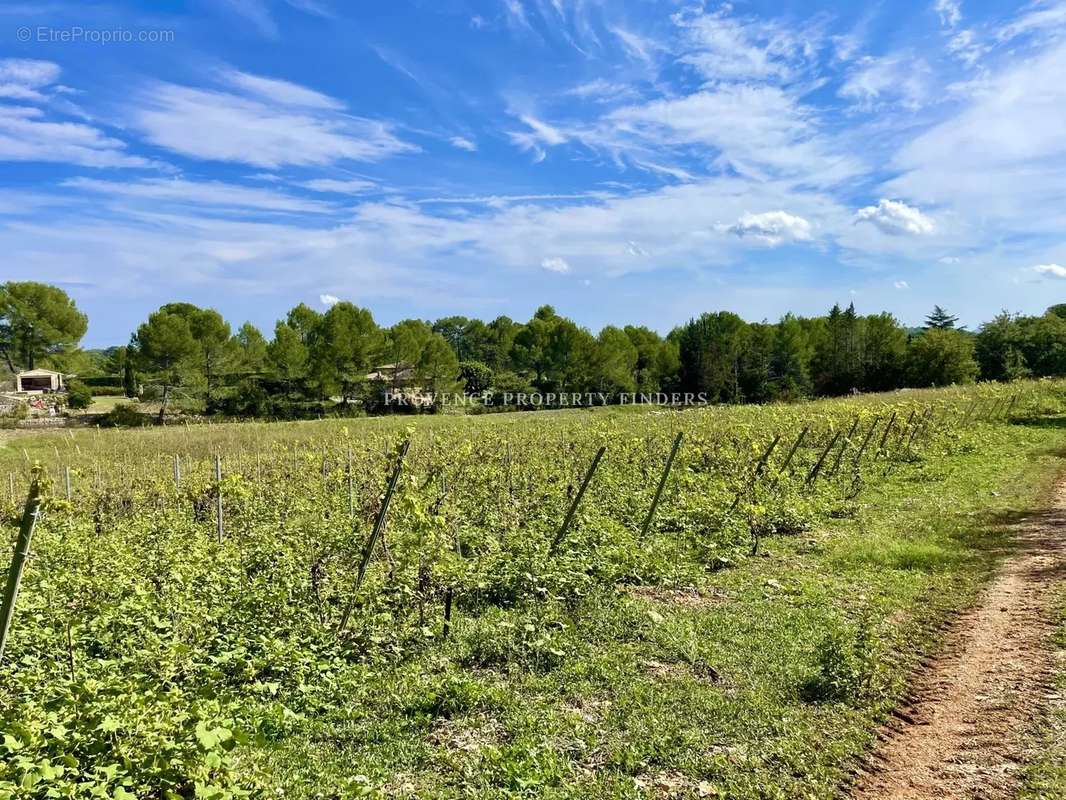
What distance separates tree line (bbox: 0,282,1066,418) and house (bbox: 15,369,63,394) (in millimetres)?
1502

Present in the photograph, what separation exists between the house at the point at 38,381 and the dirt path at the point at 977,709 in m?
56.7

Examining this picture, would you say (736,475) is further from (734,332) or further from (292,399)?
(734,332)

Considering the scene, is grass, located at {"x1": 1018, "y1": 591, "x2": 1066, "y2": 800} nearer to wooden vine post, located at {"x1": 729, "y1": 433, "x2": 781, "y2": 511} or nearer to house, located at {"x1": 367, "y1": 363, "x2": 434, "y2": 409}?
wooden vine post, located at {"x1": 729, "y1": 433, "x2": 781, "y2": 511}

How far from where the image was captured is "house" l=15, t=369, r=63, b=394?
47875mm

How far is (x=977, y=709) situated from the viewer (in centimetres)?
446

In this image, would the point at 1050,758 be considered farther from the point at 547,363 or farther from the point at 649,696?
the point at 547,363

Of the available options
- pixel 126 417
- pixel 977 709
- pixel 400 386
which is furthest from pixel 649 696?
pixel 400 386

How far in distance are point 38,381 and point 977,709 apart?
60316mm

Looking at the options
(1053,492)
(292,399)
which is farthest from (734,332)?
(1053,492)

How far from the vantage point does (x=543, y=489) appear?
32.4 feet

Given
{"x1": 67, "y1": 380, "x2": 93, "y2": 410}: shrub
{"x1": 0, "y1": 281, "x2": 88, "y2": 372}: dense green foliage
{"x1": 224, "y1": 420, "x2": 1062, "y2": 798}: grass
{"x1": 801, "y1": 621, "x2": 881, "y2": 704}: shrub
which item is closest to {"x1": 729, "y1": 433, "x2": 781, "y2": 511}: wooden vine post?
{"x1": 224, "y1": 420, "x2": 1062, "y2": 798}: grass

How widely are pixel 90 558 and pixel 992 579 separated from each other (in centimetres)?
902

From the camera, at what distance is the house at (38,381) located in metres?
47.9

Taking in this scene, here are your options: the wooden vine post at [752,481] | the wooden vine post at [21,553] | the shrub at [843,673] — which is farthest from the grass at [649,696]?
the wooden vine post at [752,481]
